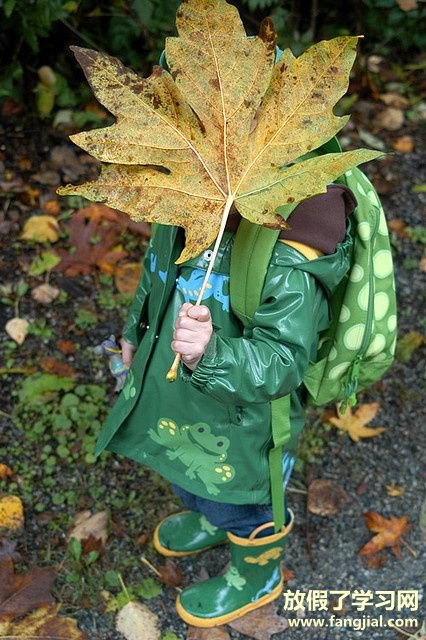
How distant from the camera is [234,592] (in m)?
2.21

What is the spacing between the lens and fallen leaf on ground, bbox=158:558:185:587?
91.3 inches

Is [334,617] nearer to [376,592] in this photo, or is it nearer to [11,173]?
[376,592]

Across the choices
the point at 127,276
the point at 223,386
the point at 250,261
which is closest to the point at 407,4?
the point at 127,276

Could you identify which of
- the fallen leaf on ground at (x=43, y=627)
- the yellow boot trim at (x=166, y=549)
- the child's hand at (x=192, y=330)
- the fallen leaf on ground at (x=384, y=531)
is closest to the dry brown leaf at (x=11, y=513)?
the fallen leaf on ground at (x=43, y=627)

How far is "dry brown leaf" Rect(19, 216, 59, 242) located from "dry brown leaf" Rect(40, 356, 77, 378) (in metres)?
0.53

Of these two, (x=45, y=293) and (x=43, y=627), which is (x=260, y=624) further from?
(x=45, y=293)

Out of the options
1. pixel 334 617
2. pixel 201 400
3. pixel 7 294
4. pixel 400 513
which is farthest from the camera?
pixel 7 294

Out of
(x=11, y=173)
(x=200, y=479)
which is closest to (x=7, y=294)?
(x=11, y=173)

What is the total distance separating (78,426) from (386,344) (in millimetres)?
1205

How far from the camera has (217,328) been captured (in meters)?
1.64

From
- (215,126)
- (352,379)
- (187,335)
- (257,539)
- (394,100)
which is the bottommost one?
(257,539)

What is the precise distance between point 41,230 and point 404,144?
5.38 ft

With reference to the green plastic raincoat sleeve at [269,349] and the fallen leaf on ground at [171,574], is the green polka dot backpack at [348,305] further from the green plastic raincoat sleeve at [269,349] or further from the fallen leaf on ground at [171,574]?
the fallen leaf on ground at [171,574]

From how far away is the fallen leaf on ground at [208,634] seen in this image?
221cm
